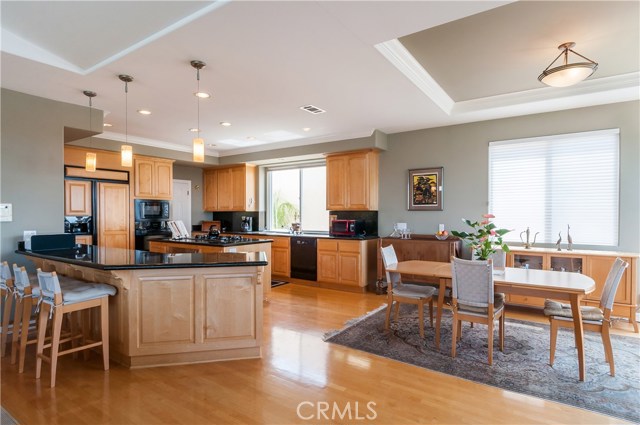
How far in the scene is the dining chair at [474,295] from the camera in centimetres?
285

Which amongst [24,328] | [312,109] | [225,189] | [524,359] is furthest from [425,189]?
[24,328]

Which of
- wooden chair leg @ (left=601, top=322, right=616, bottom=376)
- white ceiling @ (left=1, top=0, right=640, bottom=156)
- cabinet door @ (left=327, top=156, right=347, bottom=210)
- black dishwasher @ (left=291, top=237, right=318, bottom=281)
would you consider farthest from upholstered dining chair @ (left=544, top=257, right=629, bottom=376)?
black dishwasher @ (left=291, top=237, right=318, bottom=281)

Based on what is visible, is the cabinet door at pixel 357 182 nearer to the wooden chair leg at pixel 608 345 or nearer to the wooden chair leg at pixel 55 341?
the wooden chair leg at pixel 608 345

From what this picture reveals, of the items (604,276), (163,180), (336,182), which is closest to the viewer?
(604,276)

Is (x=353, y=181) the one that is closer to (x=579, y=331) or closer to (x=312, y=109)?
(x=312, y=109)

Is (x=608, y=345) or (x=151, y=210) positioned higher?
(x=151, y=210)

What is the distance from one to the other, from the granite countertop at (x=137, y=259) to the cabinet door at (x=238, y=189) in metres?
3.93

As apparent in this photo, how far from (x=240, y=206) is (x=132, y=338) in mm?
4721

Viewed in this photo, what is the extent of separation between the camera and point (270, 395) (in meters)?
2.36

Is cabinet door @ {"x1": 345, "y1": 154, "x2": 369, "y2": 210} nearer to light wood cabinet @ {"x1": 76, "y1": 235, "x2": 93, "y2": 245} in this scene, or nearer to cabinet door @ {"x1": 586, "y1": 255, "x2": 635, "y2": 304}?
cabinet door @ {"x1": 586, "y1": 255, "x2": 635, "y2": 304}

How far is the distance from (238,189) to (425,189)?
3979mm

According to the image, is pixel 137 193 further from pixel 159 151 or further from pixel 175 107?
pixel 175 107

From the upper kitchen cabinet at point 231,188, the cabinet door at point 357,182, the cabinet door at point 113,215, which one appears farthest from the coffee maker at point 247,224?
the cabinet door at point 357,182

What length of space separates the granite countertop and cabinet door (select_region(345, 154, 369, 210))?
2.79 meters
